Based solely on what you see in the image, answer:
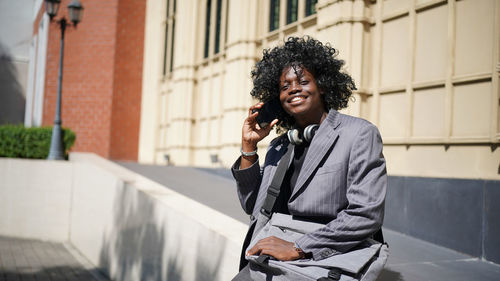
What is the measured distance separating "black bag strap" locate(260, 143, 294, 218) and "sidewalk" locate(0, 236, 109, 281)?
6.12m

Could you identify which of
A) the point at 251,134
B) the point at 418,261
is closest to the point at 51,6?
the point at 251,134

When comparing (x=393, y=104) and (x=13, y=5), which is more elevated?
(x=13, y=5)

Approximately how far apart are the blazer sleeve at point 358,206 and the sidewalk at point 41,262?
654cm

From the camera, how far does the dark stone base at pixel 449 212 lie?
4816mm

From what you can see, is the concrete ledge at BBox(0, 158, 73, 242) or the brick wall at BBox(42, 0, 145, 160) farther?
the brick wall at BBox(42, 0, 145, 160)

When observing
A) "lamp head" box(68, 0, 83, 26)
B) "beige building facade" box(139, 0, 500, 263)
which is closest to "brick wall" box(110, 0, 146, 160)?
"lamp head" box(68, 0, 83, 26)

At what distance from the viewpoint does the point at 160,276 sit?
5824 mm

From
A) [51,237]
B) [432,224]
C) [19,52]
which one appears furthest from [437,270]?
[19,52]

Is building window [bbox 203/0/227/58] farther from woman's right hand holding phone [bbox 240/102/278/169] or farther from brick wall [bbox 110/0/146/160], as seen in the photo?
woman's right hand holding phone [bbox 240/102/278/169]

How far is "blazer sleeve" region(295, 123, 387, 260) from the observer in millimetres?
2209

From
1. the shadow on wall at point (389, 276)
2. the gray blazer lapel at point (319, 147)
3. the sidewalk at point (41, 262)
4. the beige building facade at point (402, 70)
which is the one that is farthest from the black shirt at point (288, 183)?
the sidewalk at point (41, 262)

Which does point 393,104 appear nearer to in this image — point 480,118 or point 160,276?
point 480,118

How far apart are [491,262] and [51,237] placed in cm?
977

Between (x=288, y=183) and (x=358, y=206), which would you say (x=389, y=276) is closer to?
(x=288, y=183)
